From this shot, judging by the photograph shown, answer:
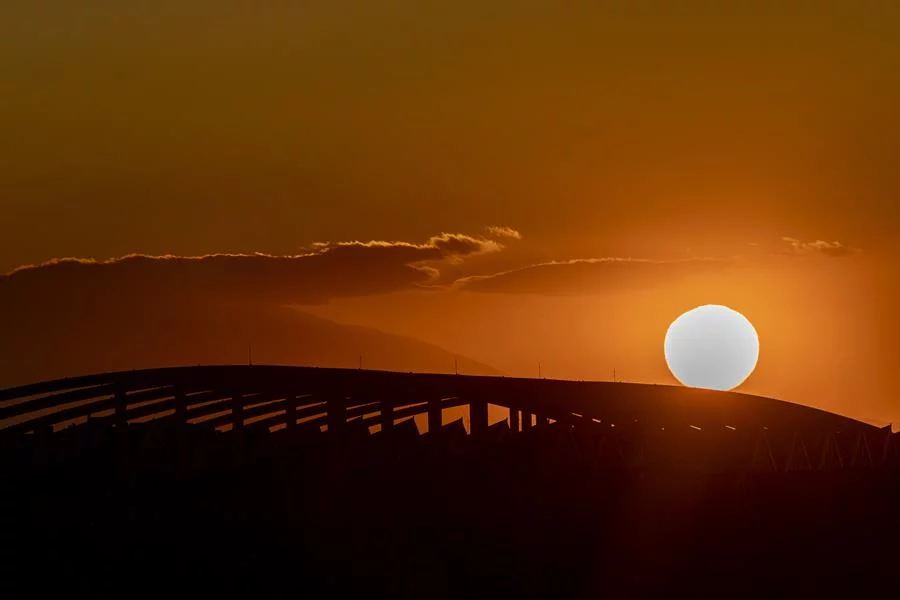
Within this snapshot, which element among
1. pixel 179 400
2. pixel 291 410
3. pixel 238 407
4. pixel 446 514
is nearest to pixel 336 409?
pixel 291 410

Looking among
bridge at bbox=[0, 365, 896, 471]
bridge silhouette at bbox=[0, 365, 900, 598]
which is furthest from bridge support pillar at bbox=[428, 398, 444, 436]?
bridge silhouette at bbox=[0, 365, 900, 598]

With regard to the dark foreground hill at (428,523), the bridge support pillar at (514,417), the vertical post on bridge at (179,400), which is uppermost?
the dark foreground hill at (428,523)

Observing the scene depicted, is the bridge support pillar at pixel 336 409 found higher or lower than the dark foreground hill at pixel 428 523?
lower

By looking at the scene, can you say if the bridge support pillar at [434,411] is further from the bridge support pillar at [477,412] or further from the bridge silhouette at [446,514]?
the bridge silhouette at [446,514]

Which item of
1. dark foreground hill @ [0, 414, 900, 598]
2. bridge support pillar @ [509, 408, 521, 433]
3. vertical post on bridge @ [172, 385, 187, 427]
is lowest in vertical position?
bridge support pillar @ [509, 408, 521, 433]

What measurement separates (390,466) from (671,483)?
6408mm

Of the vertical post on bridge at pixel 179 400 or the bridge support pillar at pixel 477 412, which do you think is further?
the bridge support pillar at pixel 477 412

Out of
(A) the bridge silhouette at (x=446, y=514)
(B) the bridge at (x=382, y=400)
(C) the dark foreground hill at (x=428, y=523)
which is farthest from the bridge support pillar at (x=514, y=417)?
(C) the dark foreground hill at (x=428, y=523)

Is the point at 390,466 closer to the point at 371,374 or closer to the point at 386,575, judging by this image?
the point at 386,575

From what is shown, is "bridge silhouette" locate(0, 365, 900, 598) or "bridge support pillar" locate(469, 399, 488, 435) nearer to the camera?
"bridge silhouette" locate(0, 365, 900, 598)

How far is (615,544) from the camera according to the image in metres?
21.6

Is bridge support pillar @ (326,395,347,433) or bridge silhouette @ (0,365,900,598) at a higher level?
bridge silhouette @ (0,365,900,598)

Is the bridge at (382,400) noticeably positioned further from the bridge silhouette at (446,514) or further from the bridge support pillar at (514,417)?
the bridge silhouette at (446,514)

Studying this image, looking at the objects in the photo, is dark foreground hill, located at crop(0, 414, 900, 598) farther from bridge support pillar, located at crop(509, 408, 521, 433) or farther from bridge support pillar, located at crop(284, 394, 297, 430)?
bridge support pillar, located at crop(509, 408, 521, 433)
